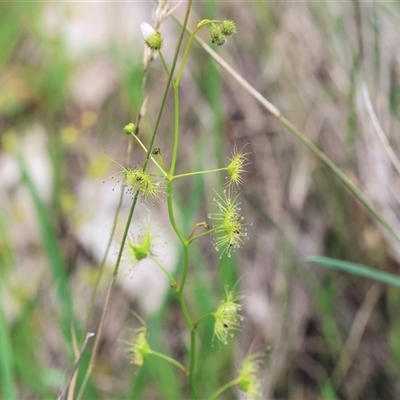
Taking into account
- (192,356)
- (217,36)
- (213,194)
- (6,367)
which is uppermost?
(217,36)

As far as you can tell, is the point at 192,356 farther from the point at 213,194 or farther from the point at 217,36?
the point at 213,194

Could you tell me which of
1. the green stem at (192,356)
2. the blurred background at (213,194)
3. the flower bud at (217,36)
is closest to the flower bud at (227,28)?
the flower bud at (217,36)

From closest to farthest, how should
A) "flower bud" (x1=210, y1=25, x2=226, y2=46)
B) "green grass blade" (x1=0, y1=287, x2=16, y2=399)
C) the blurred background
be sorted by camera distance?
"flower bud" (x1=210, y1=25, x2=226, y2=46) → "green grass blade" (x1=0, y1=287, x2=16, y2=399) → the blurred background

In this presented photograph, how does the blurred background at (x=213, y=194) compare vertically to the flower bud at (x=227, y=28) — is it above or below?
below

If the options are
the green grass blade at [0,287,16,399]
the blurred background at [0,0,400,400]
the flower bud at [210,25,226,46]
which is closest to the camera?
the flower bud at [210,25,226,46]

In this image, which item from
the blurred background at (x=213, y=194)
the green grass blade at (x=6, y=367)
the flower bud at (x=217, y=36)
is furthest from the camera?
the blurred background at (x=213, y=194)

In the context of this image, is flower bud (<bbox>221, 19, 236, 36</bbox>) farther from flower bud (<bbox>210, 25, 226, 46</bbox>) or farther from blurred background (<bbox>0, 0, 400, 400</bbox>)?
blurred background (<bbox>0, 0, 400, 400</bbox>)

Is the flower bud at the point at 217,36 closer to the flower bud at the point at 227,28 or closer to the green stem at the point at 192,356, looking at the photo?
the flower bud at the point at 227,28

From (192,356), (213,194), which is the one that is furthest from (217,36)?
(213,194)

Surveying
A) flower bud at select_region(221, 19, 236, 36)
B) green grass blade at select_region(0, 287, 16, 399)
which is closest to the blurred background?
green grass blade at select_region(0, 287, 16, 399)
